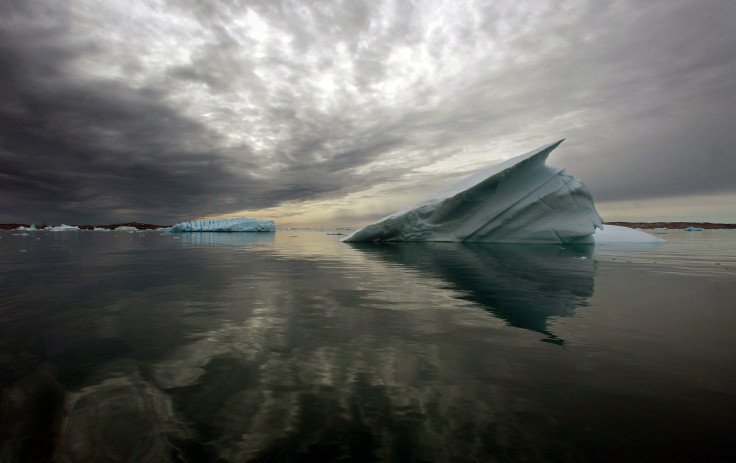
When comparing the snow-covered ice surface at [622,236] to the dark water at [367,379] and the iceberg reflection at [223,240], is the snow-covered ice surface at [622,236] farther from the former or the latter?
the iceberg reflection at [223,240]

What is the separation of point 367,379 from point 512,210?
49.6 feet

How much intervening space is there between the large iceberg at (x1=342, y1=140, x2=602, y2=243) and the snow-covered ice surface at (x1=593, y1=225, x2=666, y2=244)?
11.5ft

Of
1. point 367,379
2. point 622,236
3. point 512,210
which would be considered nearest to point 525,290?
point 367,379

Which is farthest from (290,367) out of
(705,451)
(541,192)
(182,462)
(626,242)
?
(626,242)

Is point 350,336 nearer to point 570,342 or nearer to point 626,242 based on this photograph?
point 570,342

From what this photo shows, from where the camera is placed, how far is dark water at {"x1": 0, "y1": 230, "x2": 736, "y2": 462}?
4.37ft

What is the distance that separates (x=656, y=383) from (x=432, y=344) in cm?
130

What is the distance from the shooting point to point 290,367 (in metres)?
2.07

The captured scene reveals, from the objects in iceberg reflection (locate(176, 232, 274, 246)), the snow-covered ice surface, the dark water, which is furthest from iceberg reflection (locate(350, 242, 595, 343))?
iceberg reflection (locate(176, 232, 274, 246))

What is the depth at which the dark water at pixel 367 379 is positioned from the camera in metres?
1.33

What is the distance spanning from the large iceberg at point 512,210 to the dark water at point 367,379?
36.3ft

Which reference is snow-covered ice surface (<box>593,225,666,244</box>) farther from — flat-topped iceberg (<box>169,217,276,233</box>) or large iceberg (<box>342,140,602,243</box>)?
flat-topped iceberg (<box>169,217,276,233</box>)

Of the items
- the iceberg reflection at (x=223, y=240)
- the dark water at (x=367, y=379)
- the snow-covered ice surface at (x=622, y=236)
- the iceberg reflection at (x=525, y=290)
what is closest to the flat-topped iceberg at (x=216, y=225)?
the iceberg reflection at (x=223, y=240)

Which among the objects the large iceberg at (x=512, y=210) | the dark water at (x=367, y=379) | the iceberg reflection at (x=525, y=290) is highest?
the large iceberg at (x=512, y=210)
